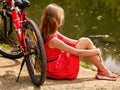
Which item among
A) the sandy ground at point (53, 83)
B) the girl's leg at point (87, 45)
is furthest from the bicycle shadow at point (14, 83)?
the girl's leg at point (87, 45)

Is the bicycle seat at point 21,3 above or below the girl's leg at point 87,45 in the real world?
above

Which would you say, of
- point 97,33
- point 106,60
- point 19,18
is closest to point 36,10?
point 97,33

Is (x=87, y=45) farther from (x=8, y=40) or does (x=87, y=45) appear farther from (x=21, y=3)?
(x=8, y=40)

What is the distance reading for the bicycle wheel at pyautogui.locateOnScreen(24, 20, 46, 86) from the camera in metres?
4.71

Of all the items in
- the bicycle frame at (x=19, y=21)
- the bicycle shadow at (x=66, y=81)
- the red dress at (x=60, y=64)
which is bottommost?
the bicycle shadow at (x=66, y=81)

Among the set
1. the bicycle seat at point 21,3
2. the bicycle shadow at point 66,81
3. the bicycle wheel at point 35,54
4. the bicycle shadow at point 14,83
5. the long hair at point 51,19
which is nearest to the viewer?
the bicycle wheel at point 35,54

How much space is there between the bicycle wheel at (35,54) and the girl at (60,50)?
0.72 ft

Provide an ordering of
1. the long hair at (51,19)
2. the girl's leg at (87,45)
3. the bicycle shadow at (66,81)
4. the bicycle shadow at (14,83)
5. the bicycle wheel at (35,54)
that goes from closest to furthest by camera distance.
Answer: the bicycle wheel at (35,54)
the bicycle shadow at (14,83)
the long hair at (51,19)
the bicycle shadow at (66,81)
the girl's leg at (87,45)

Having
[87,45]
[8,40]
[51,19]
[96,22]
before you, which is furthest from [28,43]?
[96,22]

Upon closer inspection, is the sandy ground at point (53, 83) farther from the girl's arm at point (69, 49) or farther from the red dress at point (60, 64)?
the girl's arm at point (69, 49)

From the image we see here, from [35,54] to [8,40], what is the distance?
211 centimetres

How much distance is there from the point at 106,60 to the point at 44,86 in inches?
181

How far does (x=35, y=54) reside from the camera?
16.3 ft

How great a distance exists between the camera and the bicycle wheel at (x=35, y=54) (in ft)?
15.5
